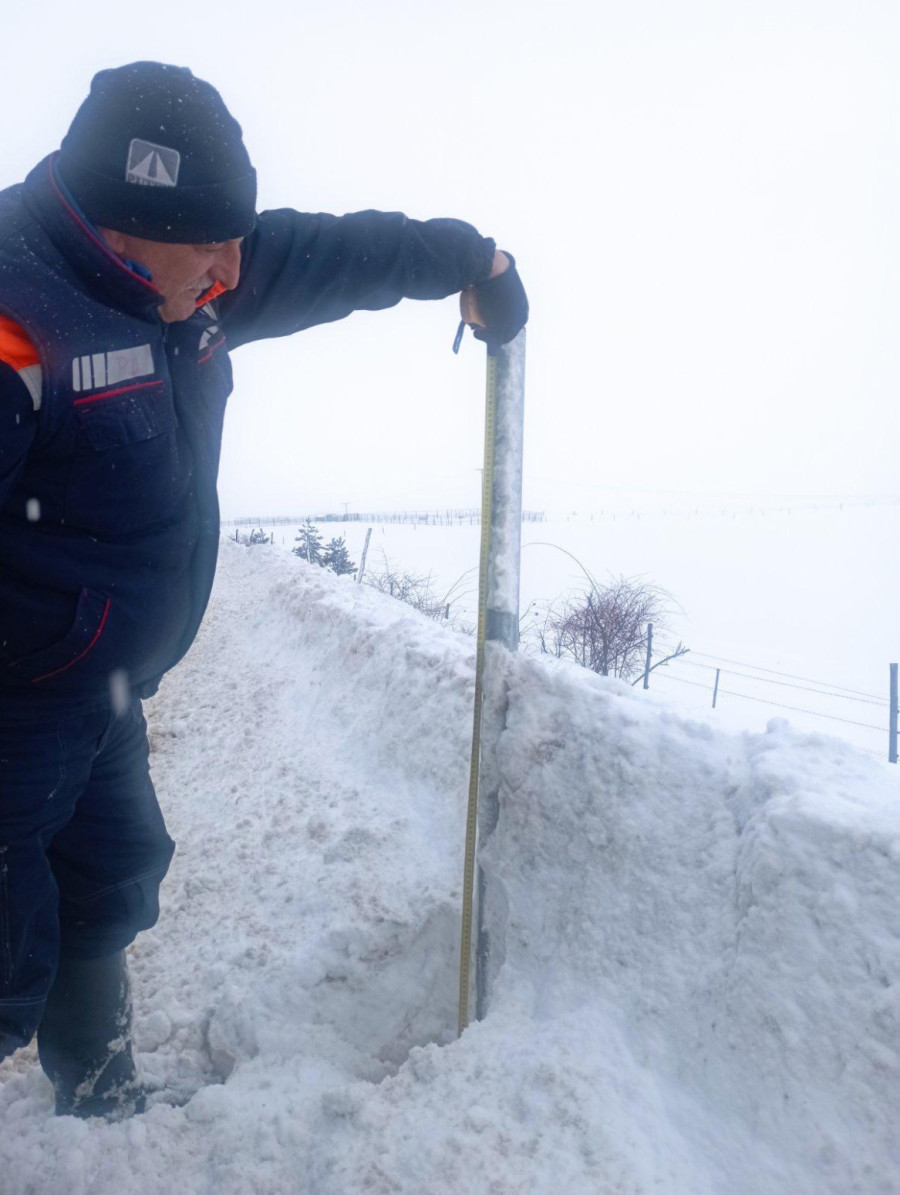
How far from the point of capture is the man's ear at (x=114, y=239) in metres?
1.32

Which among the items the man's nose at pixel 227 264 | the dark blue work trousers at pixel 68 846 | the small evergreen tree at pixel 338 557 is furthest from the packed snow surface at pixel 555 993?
the small evergreen tree at pixel 338 557

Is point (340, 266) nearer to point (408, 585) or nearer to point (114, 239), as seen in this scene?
point (114, 239)

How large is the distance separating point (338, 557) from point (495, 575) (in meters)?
18.6

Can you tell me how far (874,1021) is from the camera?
137 cm

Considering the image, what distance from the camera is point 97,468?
1.28m

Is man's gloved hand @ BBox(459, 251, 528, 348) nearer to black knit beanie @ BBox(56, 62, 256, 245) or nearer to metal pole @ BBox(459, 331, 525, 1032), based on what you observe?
metal pole @ BBox(459, 331, 525, 1032)

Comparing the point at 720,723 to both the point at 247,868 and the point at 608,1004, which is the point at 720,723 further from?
the point at 247,868

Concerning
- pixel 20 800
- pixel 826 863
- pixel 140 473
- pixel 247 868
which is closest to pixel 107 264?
pixel 140 473

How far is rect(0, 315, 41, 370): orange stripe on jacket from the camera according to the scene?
43.8 inches

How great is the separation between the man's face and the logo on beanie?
10 cm

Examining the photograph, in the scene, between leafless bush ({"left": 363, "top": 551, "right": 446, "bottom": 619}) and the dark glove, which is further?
leafless bush ({"left": 363, "top": 551, "right": 446, "bottom": 619})

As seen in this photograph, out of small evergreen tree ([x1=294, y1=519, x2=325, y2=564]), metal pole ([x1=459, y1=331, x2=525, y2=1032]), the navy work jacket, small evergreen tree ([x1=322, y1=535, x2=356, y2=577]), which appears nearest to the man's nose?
the navy work jacket

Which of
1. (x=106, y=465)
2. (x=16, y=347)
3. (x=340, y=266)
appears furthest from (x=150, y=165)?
(x=340, y=266)

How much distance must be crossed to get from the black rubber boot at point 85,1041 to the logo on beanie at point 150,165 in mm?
1841
